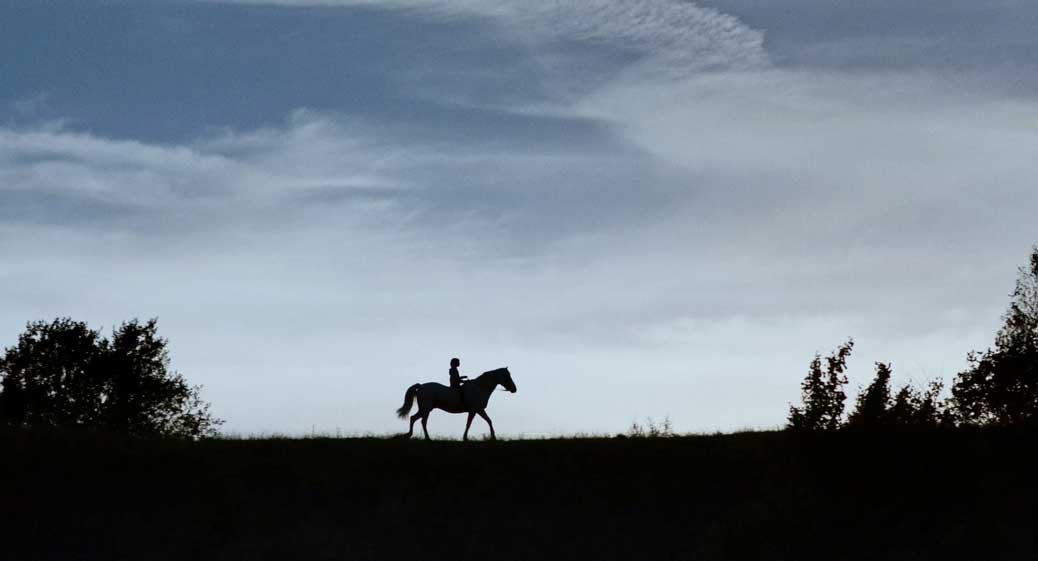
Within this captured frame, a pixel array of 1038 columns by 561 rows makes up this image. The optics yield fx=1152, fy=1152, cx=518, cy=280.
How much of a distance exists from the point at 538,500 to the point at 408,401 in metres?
6.93

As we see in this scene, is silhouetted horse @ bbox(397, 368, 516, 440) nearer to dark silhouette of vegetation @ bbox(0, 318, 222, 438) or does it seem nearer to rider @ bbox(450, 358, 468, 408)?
rider @ bbox(450, 358, 468, 408)

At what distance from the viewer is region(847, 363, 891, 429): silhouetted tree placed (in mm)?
31594

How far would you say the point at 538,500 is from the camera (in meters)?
30.4

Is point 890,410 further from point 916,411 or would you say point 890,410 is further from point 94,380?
point 94,380

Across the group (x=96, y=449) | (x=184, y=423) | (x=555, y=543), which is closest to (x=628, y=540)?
(x=555, y=543)

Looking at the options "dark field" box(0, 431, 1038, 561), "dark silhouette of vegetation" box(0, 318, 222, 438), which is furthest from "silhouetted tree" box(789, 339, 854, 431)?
"dark silhouette of vegetation" box(0, 318, 222, 438)

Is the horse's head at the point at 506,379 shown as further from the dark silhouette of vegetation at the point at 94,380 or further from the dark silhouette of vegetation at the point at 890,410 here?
the dark silhouette of vegetation at the point at 94,380

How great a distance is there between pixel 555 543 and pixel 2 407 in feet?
133

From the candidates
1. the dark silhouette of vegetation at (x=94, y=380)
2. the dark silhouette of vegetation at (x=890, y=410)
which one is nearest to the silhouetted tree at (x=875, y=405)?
the dark silhouette of vegetation at (x=890, y=410)

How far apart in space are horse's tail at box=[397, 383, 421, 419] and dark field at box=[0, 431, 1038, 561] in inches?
96.3

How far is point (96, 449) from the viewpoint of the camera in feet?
111

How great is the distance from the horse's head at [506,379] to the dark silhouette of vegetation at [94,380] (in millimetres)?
27917

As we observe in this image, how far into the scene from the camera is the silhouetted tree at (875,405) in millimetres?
31594

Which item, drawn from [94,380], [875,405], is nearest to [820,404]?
[875,405]
